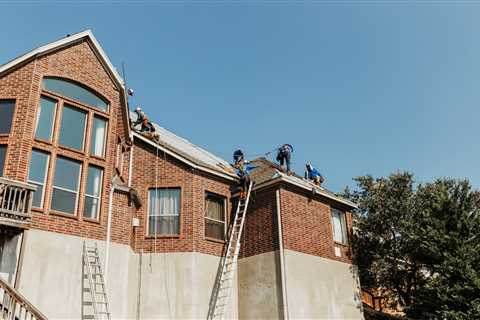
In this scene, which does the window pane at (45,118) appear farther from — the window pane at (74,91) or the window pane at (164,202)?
the window pane at (164,202)

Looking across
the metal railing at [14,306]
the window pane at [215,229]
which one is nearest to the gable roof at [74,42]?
the window pane at [215,229]

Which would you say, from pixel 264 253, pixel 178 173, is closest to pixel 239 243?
pixel 264 253

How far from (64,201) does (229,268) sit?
6.27 meters

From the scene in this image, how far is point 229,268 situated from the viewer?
16.1 m

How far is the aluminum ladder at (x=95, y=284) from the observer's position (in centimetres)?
1284

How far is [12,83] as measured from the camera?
45.6 feet

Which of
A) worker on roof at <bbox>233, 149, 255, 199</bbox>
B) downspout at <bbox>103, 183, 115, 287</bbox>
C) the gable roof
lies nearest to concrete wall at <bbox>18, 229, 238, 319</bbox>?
downspout at <bbox>103, 183, 115, 287</bbox>

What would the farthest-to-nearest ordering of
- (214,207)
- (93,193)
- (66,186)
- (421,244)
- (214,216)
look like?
(421,244) → (214,207) → (214,216) → (93,193) → (66,186)

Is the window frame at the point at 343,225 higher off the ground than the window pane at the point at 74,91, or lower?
lower

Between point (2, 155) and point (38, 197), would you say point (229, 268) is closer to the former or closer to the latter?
point (38, 197)

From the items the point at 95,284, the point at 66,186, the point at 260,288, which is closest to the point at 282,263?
the point at 260,288

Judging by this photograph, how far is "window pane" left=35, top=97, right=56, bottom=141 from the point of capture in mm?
13766

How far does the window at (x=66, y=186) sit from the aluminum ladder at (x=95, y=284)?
1357 millimetres

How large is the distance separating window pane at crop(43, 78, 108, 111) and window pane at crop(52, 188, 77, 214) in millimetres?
3360
